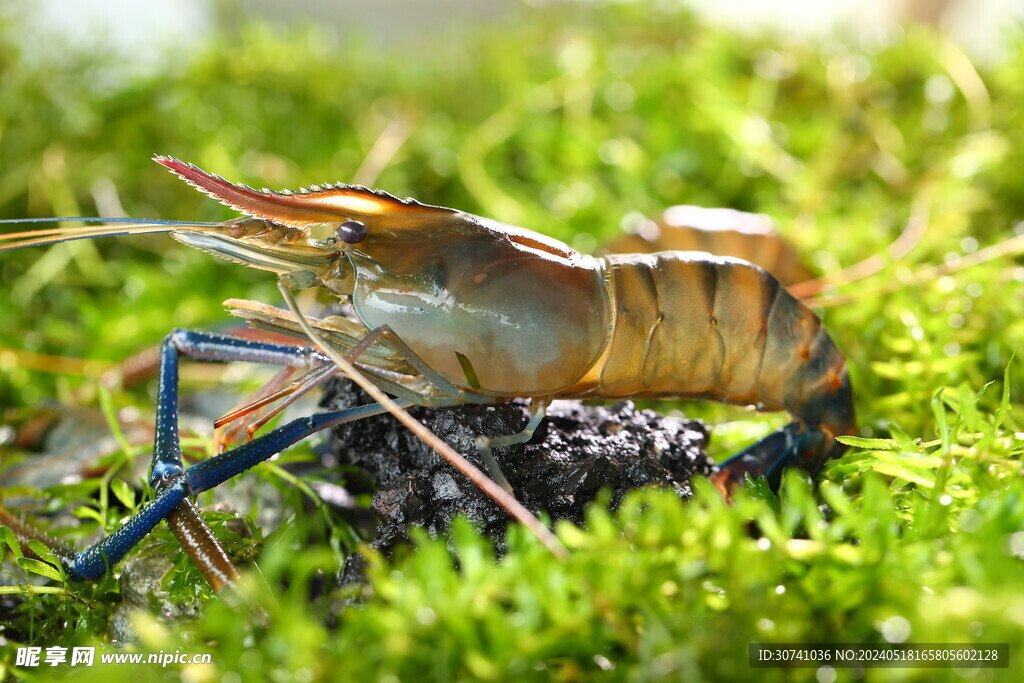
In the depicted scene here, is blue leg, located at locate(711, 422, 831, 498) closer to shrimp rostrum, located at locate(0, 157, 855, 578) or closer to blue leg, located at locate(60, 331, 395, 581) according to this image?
shrimp rostrum, located at locate(0, 157, 855, 578)

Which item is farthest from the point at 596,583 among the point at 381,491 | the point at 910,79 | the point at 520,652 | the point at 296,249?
the point at 910,79

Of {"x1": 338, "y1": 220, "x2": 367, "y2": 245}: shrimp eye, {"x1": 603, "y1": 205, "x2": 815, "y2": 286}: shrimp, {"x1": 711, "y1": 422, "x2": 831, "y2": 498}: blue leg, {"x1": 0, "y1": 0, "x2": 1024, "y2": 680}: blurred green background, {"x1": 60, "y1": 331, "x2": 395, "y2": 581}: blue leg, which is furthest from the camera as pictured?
{"x1": 603, "y1": 205, "x2": 815, "y2": 286}: shrimp

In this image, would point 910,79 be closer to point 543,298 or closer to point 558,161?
point 558,161

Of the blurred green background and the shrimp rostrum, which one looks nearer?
the blurred green background

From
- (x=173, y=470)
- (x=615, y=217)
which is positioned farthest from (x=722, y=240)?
(x=173, y=470)

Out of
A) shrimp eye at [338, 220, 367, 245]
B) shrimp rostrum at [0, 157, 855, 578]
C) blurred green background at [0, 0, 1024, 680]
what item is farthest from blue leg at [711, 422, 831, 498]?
shrimp eye at [338, 220, 367, 245]

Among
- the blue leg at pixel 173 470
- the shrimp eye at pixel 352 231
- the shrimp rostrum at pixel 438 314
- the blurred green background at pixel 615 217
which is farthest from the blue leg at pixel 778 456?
the shrimp eye at pixel 352 231

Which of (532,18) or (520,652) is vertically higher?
(532,18)
